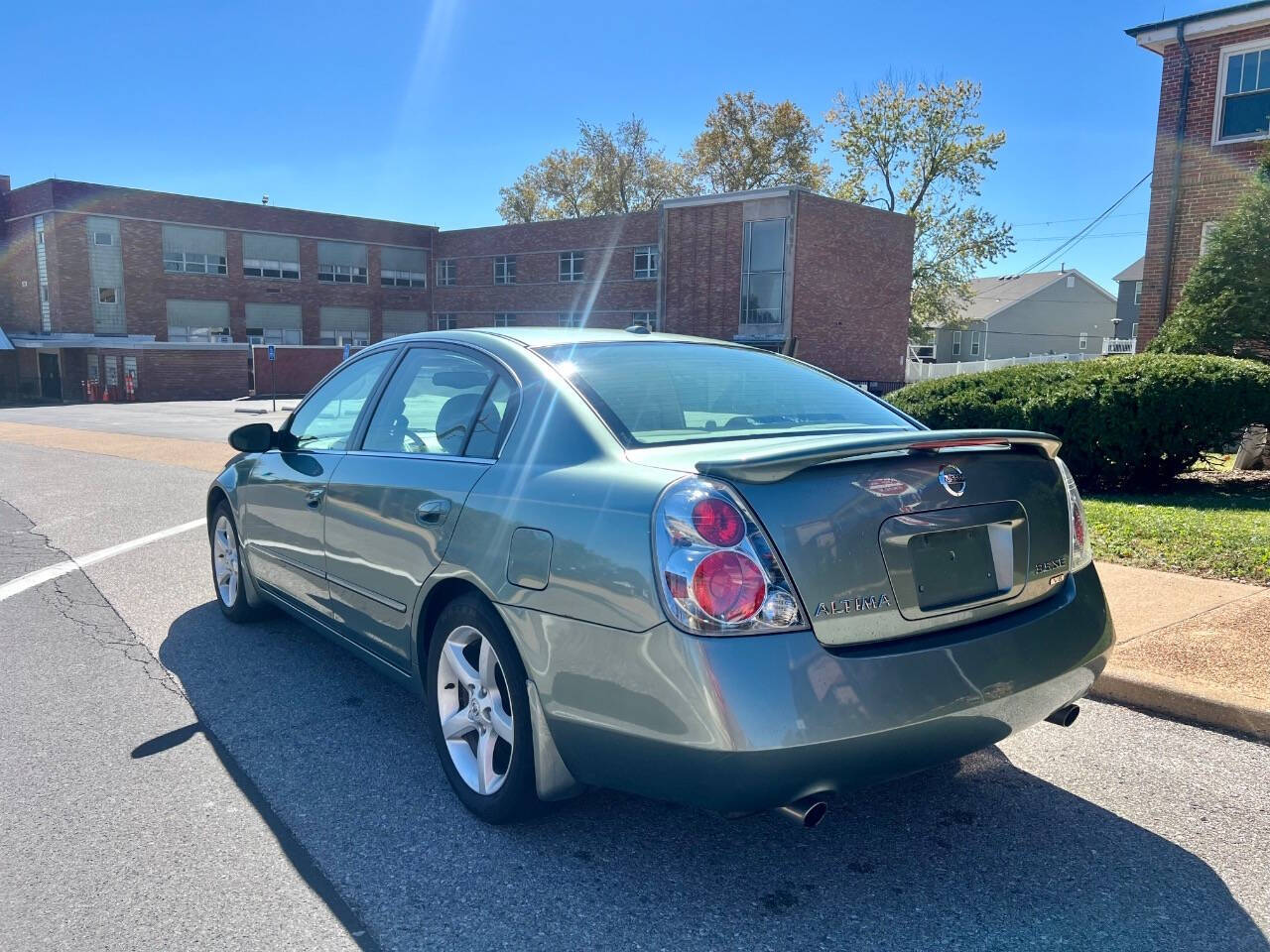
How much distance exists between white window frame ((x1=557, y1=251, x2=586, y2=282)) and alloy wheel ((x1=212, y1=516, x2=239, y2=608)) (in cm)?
4145

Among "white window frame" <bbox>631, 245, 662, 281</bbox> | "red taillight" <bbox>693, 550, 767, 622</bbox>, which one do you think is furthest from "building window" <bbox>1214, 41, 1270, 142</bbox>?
"white window frame" <bbox>631, 245, 662, 281</bbox>

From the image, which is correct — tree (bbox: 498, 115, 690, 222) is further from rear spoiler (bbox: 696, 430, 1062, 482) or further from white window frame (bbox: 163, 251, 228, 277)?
rear spoiler (bbox: 696, 430, 1062, 482)

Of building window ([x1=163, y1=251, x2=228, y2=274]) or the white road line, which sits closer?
the white road line

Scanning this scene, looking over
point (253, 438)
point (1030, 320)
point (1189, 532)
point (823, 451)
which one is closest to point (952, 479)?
point (823, 451)

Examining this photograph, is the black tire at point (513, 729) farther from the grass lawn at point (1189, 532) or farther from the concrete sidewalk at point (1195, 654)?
the grass lawn at point (1189, 532)

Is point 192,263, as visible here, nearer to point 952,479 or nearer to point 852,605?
point 952,479

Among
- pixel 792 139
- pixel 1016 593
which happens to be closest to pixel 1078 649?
pixel 1016 593

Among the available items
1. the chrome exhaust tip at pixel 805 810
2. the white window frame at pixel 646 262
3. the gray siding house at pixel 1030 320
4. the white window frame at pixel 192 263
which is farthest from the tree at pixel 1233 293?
the white window frame at pixel 192 263

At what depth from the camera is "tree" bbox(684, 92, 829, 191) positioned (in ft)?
169

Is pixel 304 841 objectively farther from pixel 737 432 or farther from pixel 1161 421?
pixel 1161 421

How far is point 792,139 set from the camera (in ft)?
171

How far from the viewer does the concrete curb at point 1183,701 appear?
3879 millimetres

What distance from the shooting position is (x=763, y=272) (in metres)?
36.1

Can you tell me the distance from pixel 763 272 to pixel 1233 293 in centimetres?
2363
